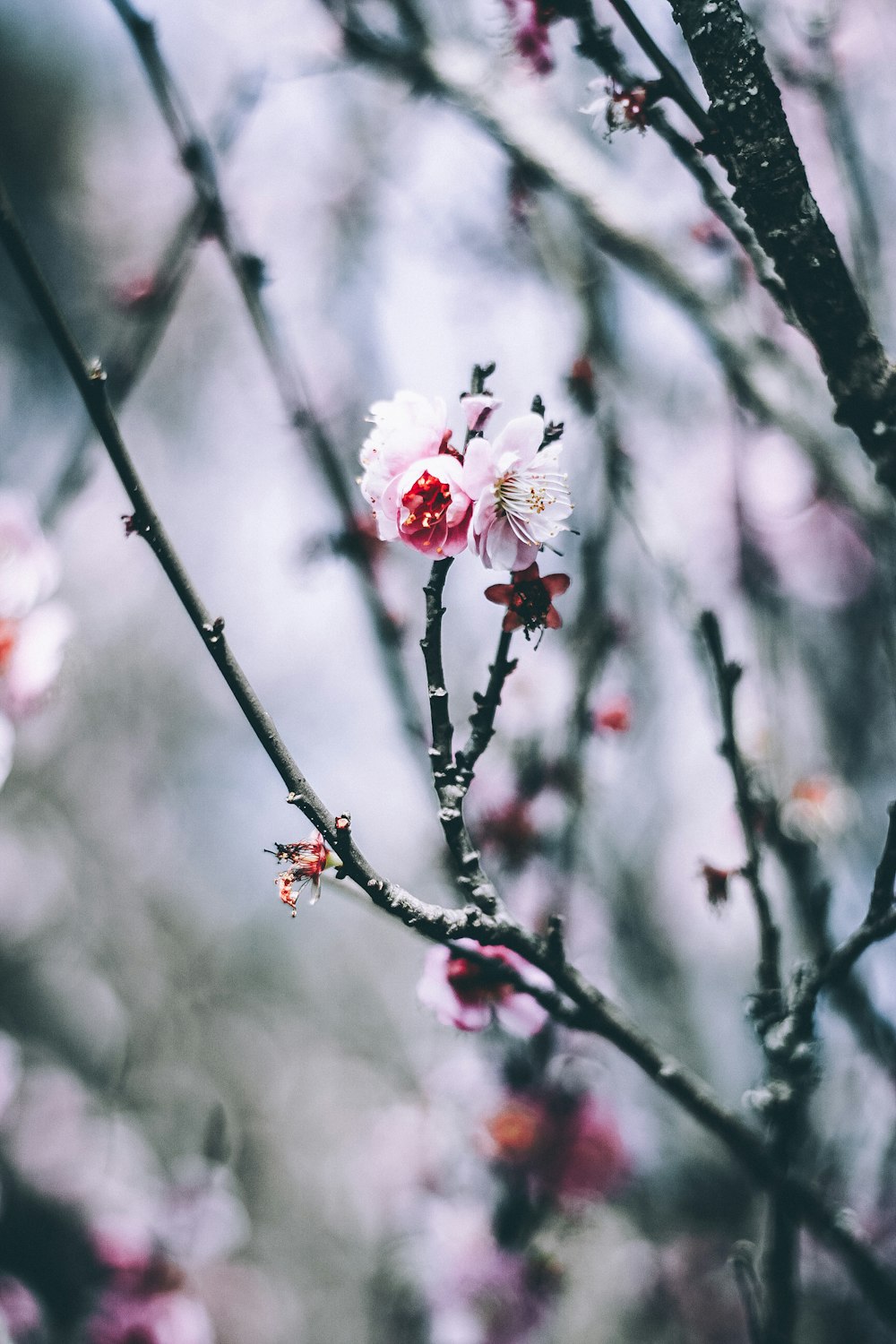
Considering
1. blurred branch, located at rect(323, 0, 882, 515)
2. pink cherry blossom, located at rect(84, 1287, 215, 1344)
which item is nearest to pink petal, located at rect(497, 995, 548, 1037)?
blurred branch, located at rect(323, 0, 882, 515)

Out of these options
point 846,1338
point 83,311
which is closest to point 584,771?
point 846,1338

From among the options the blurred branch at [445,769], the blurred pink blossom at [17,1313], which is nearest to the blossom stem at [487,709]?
the blurred branch at [445,769]

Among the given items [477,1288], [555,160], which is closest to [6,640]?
[555,160]

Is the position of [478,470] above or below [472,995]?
above

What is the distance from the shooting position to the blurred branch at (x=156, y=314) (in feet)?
4.76

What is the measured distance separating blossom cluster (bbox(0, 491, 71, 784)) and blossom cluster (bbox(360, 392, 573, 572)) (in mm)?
869

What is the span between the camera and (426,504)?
76 cm

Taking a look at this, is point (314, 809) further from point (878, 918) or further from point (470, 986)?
point (878, 918)

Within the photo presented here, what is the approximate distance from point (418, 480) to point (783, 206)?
0.46 m

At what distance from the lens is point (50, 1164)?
12.8 feet

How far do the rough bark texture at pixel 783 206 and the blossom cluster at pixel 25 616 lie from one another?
4.07 feet

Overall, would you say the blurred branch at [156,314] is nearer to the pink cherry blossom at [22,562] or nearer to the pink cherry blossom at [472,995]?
the pink cherry blossom at [22,562]

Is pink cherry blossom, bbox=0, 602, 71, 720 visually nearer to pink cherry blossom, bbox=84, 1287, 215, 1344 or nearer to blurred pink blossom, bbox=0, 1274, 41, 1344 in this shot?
pink cherry blossom, bbox=84, 1287, 215, 1344

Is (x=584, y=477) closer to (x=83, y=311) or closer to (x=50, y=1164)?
(x=50, y=1164)
